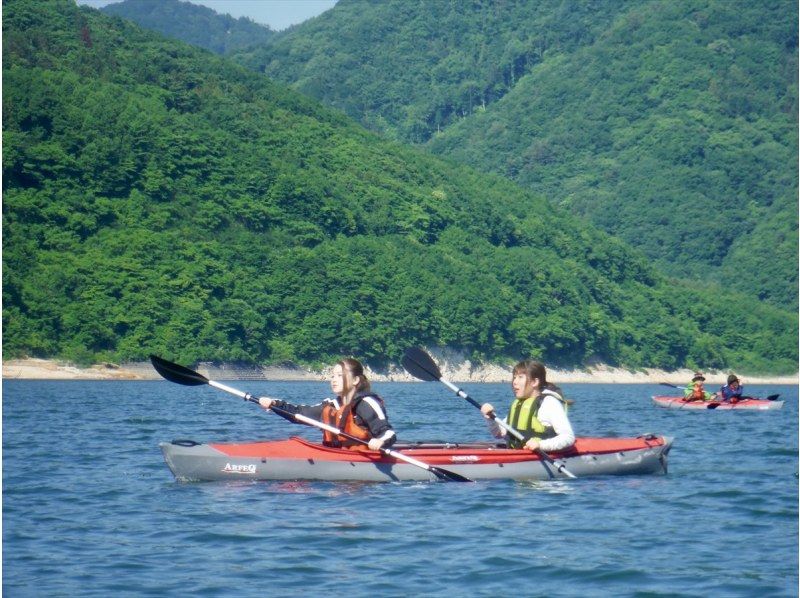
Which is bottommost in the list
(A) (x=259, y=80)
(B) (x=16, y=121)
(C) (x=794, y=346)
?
(C) (x=794, y=346)

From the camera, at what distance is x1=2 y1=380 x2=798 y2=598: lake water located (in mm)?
13859

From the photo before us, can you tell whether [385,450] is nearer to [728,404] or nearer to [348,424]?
[348,424]

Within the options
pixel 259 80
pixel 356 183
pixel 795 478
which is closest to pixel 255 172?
pixel 356 183

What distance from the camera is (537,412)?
70.0ft

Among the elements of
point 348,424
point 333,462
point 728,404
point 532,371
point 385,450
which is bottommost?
point 728,404

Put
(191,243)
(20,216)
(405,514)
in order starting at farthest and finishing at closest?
(191,243), (20,216), (405,514)

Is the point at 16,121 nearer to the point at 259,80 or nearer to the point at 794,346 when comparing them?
the point at 259,80

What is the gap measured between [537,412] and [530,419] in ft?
0.51

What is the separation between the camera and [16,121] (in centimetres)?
11188

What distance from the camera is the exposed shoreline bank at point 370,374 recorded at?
3563 inches

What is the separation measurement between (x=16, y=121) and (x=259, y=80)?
52850 mm

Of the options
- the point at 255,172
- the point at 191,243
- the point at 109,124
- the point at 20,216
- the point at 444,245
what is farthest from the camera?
the point at 444,245

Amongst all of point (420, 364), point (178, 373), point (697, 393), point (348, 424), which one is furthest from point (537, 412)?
point (697, 393)

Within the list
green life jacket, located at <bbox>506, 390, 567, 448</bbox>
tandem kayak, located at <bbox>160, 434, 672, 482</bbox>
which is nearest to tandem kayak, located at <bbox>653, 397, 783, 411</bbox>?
tandem kayak, located at <bbox>160, 434, 672, 482</bbox>
